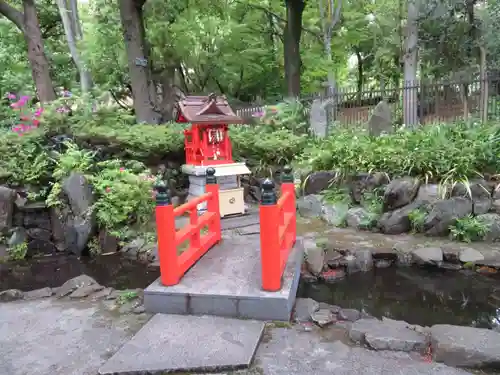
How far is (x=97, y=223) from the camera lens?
23.1ft

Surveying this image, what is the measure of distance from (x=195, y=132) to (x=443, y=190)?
448cm

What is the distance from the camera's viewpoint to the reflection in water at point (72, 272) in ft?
19.1

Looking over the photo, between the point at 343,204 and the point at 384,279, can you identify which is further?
the point at 343,204

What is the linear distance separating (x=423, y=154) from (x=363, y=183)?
118 cm

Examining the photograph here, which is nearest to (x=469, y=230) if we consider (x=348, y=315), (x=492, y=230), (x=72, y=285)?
(x=492, y=230)

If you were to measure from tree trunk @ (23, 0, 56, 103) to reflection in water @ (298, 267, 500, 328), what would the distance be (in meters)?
9.41

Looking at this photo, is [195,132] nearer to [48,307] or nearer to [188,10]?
[48,307]

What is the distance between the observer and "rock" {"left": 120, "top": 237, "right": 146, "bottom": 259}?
Result: 6.67m

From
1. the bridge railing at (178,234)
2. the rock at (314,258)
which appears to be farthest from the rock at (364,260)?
the bridge railing at (178,234)

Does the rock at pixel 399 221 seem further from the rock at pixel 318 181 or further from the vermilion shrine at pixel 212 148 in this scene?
the vermilion shrine at pixel 212 148

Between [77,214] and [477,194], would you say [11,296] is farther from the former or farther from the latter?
[477,194]

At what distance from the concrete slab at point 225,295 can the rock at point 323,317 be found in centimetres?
25

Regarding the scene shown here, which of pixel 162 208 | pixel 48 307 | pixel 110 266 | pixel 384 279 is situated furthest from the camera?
pixel 110 266

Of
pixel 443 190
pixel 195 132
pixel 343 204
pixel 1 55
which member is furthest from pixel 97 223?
pixel 1 55
